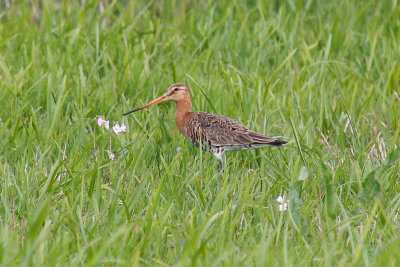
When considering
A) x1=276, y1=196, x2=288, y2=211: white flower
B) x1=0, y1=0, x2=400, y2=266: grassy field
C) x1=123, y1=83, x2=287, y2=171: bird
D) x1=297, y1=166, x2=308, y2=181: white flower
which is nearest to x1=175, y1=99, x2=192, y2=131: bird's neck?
x1=123, y1=83, x2=287, y2=171: bird

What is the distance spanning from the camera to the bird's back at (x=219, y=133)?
232 inches

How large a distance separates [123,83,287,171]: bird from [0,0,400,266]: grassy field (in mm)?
122

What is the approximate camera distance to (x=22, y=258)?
3.67m

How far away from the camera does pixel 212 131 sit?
6211 millimetres

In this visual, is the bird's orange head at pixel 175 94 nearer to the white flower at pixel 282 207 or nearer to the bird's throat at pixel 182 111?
the bird's throat at pixel 182 111

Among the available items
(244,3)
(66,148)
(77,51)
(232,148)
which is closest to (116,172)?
(66,148)

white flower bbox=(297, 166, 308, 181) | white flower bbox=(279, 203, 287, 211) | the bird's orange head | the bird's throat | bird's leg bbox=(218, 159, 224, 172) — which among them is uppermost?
white flower bbox=(297, 166, 308, 181)

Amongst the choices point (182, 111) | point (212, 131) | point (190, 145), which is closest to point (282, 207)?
point (212, 131)

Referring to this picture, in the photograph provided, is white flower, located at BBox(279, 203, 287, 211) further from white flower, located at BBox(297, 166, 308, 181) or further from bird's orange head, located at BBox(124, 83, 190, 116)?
bird's orange head, located at BBox(124, 83, 190, 116)

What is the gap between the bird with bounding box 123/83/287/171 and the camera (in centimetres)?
590

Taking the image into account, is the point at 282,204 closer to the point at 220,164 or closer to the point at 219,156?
the point at 220,164

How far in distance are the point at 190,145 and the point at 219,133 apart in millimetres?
475

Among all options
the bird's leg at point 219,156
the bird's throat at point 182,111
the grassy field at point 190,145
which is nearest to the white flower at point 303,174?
the grassy field at point 190,145

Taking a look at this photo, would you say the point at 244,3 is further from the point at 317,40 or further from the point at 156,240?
the point at 156,240
